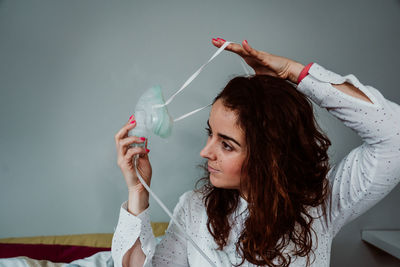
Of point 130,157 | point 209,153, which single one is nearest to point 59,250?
point 130,157

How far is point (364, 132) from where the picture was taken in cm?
82

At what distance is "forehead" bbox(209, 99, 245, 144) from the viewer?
2.75 ft

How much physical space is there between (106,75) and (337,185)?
0.98 meters

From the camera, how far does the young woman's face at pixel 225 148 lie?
841 millimetres

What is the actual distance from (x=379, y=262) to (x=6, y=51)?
1.96 m

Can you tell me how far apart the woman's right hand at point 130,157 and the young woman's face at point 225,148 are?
0.17 m

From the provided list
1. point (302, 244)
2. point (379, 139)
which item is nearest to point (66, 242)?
point (302, 244)

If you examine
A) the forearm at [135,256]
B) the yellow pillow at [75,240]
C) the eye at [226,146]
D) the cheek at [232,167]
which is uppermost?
the eye at [226,146]

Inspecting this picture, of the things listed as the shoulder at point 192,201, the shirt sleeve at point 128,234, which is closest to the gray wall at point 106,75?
the shoulder at point 192,201

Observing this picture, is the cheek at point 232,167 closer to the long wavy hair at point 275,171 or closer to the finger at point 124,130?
the long wavy hair at point 275,171

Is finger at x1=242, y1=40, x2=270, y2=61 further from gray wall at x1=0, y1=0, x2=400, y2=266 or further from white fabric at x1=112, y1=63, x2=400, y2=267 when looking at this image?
gray wall at x1=0, y1=0, x2=400, y2=266

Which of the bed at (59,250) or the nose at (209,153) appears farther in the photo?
the bed at (59,250)

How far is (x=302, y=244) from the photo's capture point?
0.92 m

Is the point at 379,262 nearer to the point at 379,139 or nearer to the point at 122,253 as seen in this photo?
the point at 379,139
